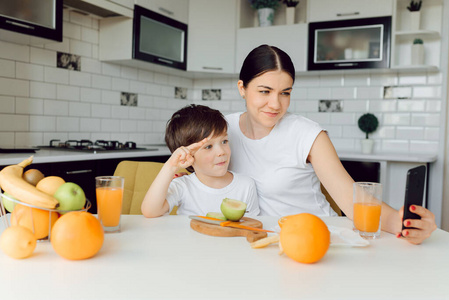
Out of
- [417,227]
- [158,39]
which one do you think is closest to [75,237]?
[417,227]

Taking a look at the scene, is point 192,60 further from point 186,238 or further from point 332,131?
point 186,238

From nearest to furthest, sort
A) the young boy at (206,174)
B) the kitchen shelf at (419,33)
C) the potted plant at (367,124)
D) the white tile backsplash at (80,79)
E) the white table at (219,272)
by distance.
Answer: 1. the white table at (219,272)
2. the young boy at (206,174)
3. the white tile backsplash at (80,79)
4. the kitchen shelf at (419,33)
5. the potted plant at (367,124)

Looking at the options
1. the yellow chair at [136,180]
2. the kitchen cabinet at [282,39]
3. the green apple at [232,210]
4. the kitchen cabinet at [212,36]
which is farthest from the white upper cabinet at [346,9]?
the green apple at [232,210]

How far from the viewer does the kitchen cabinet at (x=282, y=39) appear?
3.74 metres

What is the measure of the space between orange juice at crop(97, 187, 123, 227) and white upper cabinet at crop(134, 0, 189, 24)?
8.17ft

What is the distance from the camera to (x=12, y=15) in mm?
2316

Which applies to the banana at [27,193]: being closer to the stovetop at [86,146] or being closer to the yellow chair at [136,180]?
the yellow chair at [136,180]

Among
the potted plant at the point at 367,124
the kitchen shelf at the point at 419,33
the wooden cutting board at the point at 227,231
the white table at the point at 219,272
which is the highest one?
the kitchen shelf at the point at 419,33

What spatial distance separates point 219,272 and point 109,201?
368 millimetres

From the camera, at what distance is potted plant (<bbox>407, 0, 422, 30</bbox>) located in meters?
3.48

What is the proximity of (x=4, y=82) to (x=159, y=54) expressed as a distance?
3.99 ft

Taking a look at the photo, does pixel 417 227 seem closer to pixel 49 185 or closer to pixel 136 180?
pixel 49 185

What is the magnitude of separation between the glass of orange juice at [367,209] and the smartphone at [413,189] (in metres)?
0.06

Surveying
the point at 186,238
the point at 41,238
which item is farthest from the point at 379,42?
the point at 41,238
